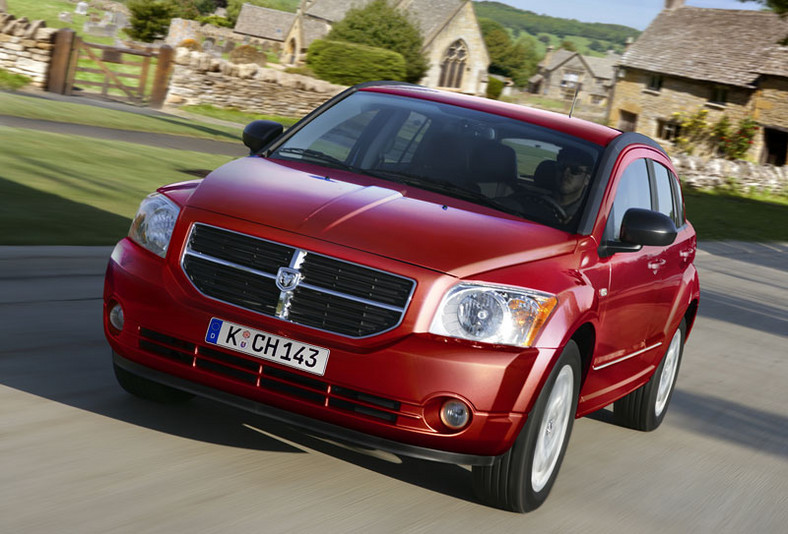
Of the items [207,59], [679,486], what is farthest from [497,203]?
[207,59]

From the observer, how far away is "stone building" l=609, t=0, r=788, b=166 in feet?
194

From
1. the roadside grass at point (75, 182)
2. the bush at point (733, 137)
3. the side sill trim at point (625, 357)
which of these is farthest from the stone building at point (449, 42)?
the side sill trim at point (625, 357)

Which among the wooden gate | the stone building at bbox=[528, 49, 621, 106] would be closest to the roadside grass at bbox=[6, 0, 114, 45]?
the wooden gate

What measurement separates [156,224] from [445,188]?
136 centimetres

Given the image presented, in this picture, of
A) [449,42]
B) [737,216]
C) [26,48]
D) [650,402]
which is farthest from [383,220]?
[449,42]

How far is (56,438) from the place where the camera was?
4.70 m

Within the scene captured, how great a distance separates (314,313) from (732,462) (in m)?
3.15

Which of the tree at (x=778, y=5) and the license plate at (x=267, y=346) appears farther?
the tree at (x=778, y=5)

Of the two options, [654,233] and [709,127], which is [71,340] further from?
[709,127]

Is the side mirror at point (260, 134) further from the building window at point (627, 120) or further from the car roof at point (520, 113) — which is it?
the building window at point (627, 120)

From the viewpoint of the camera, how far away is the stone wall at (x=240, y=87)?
30.2 meters

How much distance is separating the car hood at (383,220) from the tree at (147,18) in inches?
2829

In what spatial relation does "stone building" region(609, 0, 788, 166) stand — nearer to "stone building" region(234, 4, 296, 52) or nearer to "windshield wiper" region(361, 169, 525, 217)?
"stone building" region(234, 4, 296, 52)

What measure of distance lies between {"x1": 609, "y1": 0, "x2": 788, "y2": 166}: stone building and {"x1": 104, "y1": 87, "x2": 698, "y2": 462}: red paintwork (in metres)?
56.5
